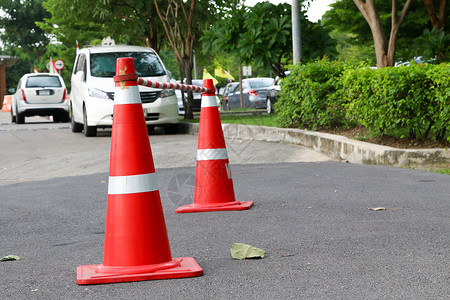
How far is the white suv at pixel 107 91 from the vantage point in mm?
15211

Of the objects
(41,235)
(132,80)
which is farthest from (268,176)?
(132,80)

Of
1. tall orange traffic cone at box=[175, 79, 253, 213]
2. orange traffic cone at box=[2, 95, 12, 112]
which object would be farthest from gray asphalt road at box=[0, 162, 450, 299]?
orange traffic cone at box=[2, 95, 12, 112]

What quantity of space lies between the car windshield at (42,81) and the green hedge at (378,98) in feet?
47.5

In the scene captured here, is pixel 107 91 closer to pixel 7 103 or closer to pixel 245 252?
pixel 245 252

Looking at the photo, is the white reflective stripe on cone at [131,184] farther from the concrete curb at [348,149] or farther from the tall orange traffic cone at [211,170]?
the concrete curb at [348,149]

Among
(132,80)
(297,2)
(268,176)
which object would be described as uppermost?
(297,2)

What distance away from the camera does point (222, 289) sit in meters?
3.52

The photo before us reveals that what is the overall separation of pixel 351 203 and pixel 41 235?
264 centimetres

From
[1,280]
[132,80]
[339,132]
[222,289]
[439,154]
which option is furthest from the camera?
[339,132]

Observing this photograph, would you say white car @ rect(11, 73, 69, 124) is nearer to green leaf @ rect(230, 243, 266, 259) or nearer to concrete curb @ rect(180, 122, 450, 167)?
concrete curb @ rect(180, 122, 450, 167)

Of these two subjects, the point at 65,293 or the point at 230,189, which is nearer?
the point at 65,293

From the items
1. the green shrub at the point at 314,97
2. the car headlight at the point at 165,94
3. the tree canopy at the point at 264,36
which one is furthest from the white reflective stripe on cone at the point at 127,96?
the tree canopy at the point at 264,36

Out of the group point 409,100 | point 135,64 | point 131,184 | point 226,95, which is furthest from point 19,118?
point 131,184

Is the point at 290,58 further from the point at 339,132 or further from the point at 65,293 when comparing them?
the point at 65,293
